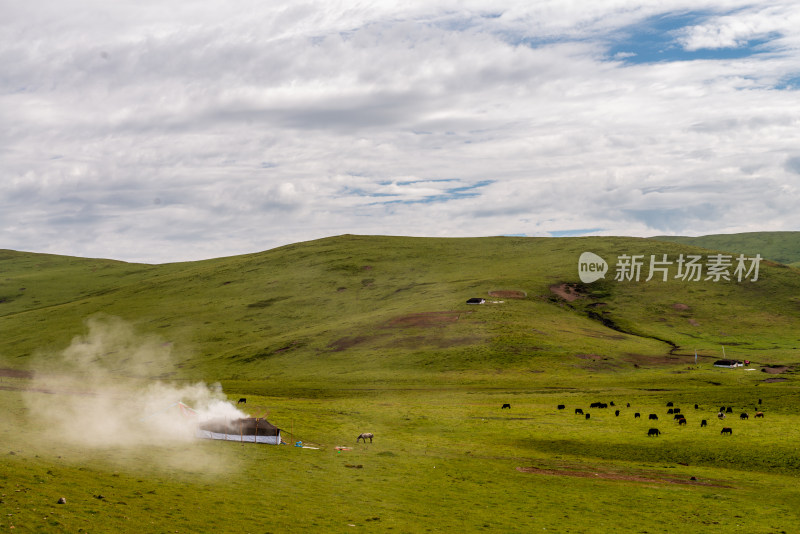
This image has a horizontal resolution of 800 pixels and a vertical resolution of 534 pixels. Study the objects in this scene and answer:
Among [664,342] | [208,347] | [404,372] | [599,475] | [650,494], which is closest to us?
[650,494]

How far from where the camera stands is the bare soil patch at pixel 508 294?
164m

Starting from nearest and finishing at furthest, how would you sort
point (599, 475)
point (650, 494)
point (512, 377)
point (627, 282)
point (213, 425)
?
point (650, 494)
point (599, 475)
point (213, 425)
point (512, 377)
point (627, 282)

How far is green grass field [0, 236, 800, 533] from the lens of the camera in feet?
113

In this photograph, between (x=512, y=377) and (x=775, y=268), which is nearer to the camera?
(x=512, y=377)

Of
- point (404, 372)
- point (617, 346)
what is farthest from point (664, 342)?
point (404, 372)

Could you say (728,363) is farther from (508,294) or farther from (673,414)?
(508,294)

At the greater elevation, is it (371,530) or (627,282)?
(627,282)

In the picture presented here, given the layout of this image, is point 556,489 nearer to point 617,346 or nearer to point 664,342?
point 617,346

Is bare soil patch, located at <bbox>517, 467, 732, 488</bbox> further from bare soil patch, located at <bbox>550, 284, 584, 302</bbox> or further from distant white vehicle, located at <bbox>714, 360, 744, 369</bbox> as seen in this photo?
bare soil patch, located at <bbox>550, 284, 584, 302</bbox>

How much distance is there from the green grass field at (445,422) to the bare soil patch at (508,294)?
158 centimetres

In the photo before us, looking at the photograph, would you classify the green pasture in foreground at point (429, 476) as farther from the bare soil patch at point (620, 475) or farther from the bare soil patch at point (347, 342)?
the bare soil patch at point (347, 342)

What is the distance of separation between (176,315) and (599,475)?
162 metres

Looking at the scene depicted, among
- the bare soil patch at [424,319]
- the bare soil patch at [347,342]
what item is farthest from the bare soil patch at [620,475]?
the bare soil patch at [424,319]

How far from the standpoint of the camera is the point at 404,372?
4483 inches
